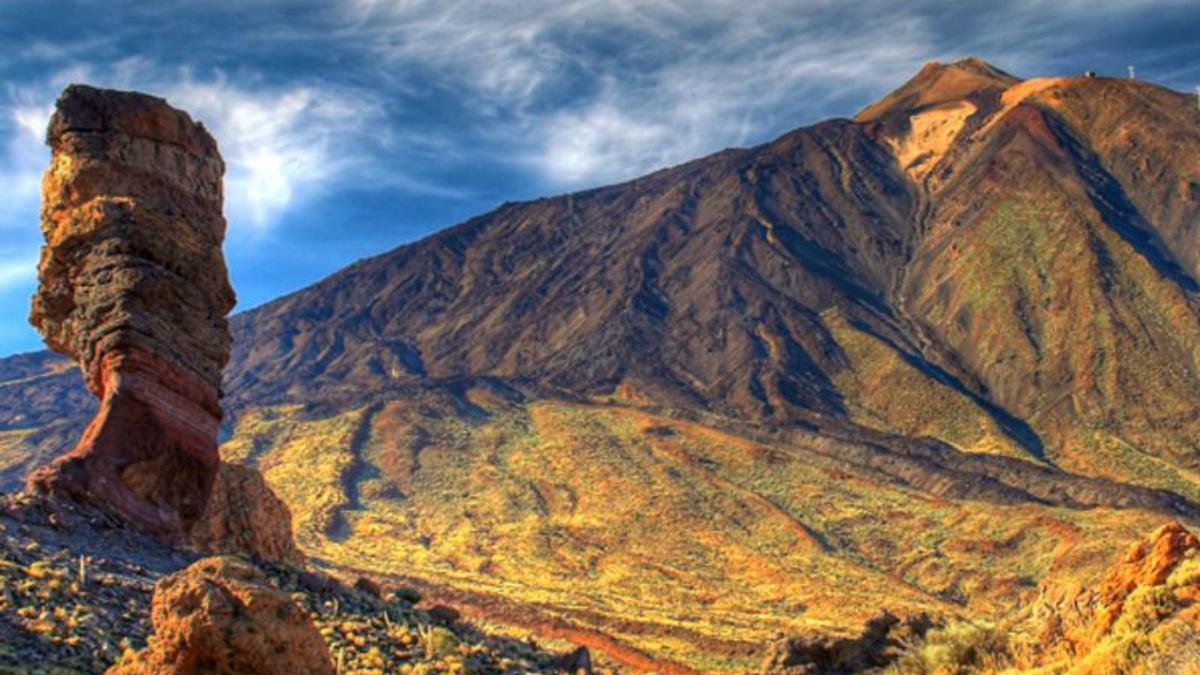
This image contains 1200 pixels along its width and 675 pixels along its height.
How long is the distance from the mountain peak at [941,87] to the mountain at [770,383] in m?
0.65

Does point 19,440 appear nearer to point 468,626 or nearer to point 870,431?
point 870,431

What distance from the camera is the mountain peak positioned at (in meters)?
139

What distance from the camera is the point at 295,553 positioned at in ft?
65.4

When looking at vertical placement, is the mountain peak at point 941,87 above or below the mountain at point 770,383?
above

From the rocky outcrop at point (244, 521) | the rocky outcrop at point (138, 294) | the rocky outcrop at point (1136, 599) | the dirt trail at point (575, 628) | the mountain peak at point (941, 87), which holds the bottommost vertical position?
the dirt trail at point (575, 628)

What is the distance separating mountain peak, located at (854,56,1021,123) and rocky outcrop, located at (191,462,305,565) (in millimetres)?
131154

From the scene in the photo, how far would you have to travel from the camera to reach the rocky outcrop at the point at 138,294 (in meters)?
15.8

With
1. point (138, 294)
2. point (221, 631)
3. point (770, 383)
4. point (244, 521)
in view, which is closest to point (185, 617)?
point (221, 631)

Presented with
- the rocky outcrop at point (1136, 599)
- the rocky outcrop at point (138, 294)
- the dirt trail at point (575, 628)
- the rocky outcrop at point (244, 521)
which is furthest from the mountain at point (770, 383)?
the rocky outcrop at point (1136, 599)

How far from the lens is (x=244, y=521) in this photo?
1780 cm

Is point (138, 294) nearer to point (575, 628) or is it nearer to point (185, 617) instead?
point (185, 617)

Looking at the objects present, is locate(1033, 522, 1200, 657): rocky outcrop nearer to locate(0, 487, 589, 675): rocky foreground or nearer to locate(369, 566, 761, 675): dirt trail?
Result: locate(0, 487, 589, 675): rocky foreground

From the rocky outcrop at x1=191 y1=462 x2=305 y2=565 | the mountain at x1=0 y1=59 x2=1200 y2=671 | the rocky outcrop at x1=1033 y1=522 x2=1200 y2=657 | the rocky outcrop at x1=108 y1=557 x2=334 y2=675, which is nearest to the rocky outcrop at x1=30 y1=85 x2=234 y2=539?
the rocky outcrop at x1=191 y1=462 x2=305 y2=565

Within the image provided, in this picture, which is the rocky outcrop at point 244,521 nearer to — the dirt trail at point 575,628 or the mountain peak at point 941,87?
the dirt trail at point 575,628
